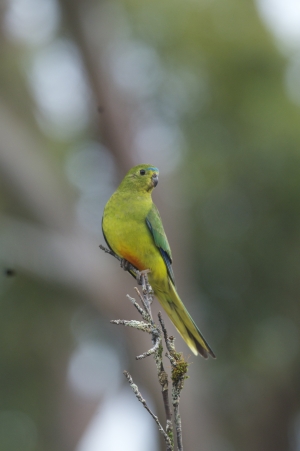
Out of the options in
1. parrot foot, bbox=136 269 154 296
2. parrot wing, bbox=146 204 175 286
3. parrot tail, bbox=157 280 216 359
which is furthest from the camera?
parrot wing, bbox=146 204 175 286

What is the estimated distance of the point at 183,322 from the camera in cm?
409

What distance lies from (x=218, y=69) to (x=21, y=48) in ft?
15.4

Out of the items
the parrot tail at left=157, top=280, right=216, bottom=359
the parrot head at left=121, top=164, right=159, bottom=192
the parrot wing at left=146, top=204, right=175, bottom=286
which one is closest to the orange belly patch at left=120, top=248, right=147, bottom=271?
the parrot wing at left=146, top=204, right=175, bottom=286

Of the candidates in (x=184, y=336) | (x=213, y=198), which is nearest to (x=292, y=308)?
(x=213, y=198)

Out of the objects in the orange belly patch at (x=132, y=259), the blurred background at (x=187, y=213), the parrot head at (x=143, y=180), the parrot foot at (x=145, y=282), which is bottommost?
the parrot foot at (x=145, y=282)

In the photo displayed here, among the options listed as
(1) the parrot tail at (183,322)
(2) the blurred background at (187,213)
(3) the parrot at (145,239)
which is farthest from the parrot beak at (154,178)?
(2) the blurred background at (187,213)

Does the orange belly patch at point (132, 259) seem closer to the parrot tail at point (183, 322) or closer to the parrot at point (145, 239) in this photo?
the parrot at point (145, 239)

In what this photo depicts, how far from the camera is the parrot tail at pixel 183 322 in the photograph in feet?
12.3

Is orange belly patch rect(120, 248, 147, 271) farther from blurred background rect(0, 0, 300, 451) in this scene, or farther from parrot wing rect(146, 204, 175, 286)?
blurred background rect(0, 0, 300, 451)

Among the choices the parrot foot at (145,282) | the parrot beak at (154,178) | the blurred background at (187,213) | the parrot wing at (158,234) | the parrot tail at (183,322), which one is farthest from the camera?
the blurred background at (187,213)

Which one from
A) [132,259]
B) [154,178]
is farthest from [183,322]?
[154,178]

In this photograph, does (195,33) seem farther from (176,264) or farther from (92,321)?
(92,321)

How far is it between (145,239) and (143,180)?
0.53m

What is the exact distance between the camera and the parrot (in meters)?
3.80
